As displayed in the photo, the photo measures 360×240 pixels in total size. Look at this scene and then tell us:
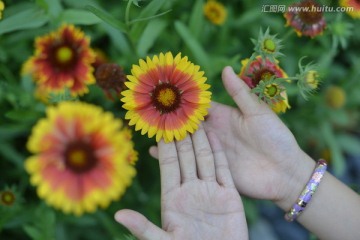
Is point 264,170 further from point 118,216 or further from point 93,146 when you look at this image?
point 93,146

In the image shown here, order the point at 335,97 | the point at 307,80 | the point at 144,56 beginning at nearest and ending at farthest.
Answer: the point at 307,80 → the point at 144,56 → the point at 335,97

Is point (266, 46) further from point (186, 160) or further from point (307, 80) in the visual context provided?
point (186, 160)

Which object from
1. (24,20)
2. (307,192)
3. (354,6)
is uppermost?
(354,6)

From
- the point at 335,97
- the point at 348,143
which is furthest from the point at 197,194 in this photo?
the point at 348,143

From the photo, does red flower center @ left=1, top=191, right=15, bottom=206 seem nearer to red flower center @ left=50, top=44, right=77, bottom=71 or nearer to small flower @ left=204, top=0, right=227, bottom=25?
red flower center @ left=50, top=44, right=77, bottom=71

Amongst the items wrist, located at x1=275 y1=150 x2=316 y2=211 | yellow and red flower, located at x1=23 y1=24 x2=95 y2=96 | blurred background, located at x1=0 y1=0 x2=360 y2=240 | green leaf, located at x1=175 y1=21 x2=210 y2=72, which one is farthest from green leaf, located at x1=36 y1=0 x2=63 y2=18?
wrist, located at x1=275 y1=150 x2=316 y2=211

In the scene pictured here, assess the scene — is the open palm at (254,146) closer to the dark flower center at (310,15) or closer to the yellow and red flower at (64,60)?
the dark flower center at (310,15)
